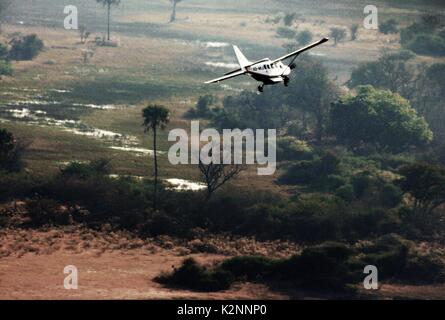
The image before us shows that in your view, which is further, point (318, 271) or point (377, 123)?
point (377, 123)

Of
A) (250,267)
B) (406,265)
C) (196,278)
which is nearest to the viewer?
(196,278)

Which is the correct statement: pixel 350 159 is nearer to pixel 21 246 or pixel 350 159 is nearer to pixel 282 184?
pixel 282 184

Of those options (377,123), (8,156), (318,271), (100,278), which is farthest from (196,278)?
(377,123)

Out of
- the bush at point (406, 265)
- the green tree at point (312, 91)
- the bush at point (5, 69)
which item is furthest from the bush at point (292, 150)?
the bush at point (5, 69)

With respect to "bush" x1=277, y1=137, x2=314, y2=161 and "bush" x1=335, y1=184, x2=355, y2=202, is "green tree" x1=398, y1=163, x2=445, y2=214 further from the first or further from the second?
"bush" x1=277, y1=137, x2=314, y2=161

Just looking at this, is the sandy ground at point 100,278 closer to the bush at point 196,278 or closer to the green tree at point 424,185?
the bush at point 196,278

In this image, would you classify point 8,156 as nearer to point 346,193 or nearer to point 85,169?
point 85,169

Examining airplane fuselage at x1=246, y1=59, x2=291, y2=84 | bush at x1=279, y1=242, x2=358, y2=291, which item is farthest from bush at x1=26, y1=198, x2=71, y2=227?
airplane fuselage at x1=246, y1=59, x2=291, y2=84
